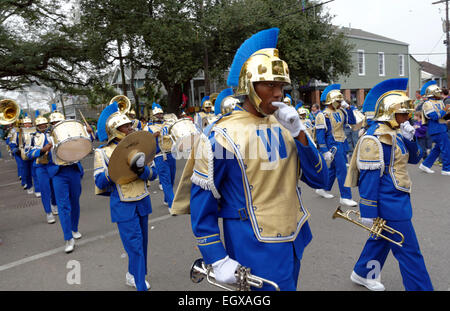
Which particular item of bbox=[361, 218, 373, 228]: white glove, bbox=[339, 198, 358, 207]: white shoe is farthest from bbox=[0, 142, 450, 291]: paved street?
bbox=[361, 218, 373, 228]: white glove

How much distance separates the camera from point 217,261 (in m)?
1.86

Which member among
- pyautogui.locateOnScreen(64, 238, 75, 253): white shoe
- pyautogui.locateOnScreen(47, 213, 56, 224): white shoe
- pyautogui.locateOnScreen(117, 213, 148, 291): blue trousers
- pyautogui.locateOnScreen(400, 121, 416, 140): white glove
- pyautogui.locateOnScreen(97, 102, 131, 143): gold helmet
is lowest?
pyautogui.locateOnScreen(47, 213, 56, 224): white shoe

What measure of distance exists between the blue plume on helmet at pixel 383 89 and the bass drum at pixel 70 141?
399 cm

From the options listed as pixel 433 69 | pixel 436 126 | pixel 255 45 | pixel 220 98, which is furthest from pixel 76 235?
pixel 433 69

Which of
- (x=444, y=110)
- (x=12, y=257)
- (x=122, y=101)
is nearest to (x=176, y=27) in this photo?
(x=122, y=101)

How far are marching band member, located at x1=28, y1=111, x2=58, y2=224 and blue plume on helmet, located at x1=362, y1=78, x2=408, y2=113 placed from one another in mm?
5402

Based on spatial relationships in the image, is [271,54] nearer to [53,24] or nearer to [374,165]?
[374,165]

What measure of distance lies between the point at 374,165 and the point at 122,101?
21.2 ft

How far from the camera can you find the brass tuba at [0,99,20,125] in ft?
29.0

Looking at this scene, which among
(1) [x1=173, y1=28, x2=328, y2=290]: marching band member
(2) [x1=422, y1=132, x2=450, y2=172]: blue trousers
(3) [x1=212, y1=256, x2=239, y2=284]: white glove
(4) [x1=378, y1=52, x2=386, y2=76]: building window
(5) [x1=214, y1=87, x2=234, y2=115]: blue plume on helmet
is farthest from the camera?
(4) [x1=378, y1=52, x2=386, y2=76]: building window

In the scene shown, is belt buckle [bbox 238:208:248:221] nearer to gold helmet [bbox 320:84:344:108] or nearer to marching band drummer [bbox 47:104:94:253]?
marching band drummer [bbox 47:104:94:253]

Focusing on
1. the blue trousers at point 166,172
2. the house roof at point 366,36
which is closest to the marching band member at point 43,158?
the blue trousers at point 166,172

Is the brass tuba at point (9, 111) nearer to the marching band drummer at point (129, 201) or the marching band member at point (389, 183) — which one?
the marching band drummer at point (129, 201)

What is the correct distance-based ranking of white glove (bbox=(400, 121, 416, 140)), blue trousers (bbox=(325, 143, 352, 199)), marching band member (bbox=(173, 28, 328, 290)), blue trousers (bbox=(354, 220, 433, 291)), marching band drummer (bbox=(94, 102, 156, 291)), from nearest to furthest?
marching band member (bbox=(173, 28, 328, 290))
blue trousers (bbox=(354, 220, 433, 291))
white glove (bbox=(400, 121, 416, 140))
marching band drummer (bbox=(94, 102, 156, 291))
blue trousers (bbox=(325, 143, 352, 199))
